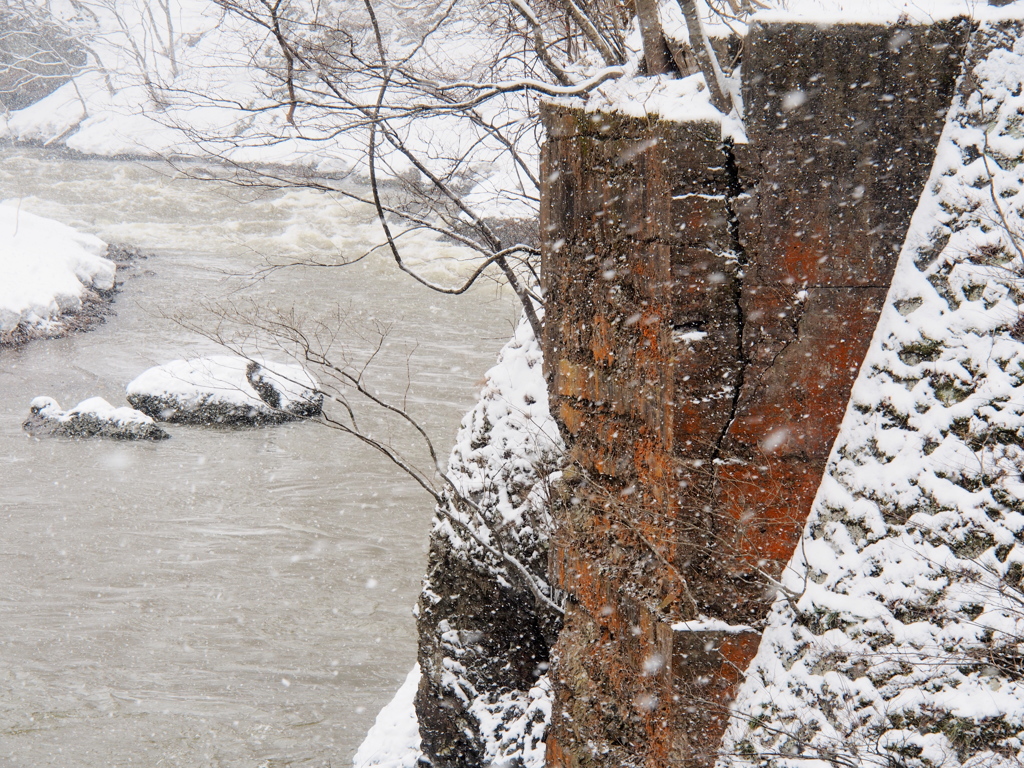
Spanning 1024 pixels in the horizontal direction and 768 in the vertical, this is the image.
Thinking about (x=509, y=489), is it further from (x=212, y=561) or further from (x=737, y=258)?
(x=212, y=561)

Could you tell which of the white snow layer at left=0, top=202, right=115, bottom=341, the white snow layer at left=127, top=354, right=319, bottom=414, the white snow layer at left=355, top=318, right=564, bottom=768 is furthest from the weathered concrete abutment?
the white snow layer at left=0, top=202, right=115, bottom=341

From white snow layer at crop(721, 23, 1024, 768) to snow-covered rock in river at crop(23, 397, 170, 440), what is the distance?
14.8 m

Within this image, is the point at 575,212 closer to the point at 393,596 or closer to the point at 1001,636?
the point at 1001,636

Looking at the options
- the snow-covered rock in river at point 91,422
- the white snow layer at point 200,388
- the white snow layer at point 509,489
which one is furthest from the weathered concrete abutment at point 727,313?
the snow-covered rock in river at point 91,422

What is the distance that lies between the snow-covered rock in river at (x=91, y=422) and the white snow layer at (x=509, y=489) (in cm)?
1108

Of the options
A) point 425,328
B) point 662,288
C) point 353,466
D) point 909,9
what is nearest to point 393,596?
point 353,466

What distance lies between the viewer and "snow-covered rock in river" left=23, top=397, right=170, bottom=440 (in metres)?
15.9

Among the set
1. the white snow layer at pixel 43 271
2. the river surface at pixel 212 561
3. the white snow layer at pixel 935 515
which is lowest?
the river surface at pixel 212 561

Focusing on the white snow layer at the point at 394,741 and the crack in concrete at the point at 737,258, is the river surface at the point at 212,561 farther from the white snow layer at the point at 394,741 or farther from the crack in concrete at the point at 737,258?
the crack in concrete at the point at 737,258

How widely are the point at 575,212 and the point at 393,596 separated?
8875 millimetres

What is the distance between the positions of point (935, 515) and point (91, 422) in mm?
15801

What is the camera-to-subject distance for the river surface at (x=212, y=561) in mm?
10391

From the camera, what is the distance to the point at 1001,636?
2639 millimetres

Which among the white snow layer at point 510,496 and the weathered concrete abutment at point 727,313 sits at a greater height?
the weathered concrete abutment at point 727,313
